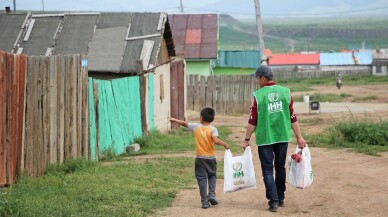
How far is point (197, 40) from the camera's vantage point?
4003 cm

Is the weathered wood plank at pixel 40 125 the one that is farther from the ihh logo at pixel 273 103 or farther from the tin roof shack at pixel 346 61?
the tin roof shack at pixel 346 61

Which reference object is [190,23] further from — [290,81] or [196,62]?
[290,81]

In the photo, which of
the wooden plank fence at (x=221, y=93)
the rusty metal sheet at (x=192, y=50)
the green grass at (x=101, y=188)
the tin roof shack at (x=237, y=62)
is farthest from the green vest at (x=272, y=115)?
the tin roof shack at (x=237, y=62)

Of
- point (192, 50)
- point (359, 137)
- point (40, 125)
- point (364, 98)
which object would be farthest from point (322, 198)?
point (364, 98)

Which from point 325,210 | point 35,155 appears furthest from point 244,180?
point 35,155

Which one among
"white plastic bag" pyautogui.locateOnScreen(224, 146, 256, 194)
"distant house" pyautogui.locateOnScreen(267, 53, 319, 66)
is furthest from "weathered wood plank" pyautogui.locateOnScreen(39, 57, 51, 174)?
"distant house" pyautogui.locateOnScreen(267, 53, 319, 66)

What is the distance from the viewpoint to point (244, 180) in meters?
9.11

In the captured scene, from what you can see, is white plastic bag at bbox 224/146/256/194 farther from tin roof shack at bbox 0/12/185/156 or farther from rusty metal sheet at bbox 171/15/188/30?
rusty metal sheet at bbox 171/15/188/30

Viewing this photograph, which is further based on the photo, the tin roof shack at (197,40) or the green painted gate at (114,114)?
the tin roof shack at (197,40)

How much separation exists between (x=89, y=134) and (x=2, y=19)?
29.8ft

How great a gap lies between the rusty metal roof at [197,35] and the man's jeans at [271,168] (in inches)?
1191

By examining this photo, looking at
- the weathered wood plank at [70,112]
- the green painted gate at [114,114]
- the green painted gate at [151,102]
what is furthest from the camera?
the green painted gate at [151,102]

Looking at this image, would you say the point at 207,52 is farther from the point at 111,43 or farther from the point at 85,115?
the point at 85,115

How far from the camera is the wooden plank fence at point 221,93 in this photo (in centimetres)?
3238
